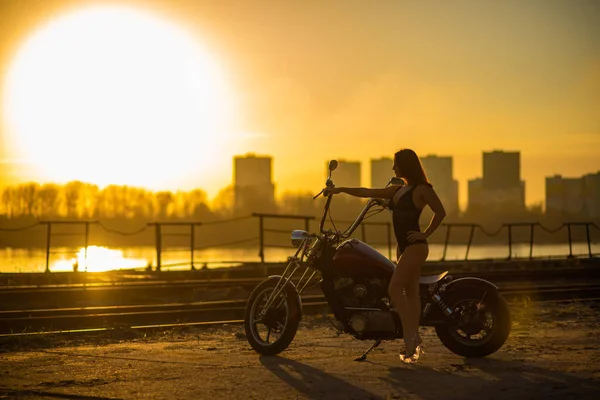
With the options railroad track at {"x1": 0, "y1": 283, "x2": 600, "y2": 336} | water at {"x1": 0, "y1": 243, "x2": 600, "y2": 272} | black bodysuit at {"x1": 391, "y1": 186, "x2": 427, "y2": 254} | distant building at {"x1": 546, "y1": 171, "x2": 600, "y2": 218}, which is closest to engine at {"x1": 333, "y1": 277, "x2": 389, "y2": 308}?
black bodysuit at {"x1": 391, "y1": 186, "x2": 427, "y2": 254}

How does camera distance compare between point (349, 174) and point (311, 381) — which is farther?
point (349, 174)

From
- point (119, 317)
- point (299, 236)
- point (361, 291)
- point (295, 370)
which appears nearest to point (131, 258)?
point (119, 317)

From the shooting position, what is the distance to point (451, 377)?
23.5 feet

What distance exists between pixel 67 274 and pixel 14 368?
13.4 meters

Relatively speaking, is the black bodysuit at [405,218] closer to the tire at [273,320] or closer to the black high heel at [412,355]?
the black high heel at [412,355]

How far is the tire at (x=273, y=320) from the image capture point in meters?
8.44

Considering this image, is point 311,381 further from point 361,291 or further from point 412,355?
point 361,291

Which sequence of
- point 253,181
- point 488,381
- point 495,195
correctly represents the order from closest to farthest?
point 488,381 → point 495,195 → point 253,181

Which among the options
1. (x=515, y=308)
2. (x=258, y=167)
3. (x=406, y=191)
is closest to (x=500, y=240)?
(x=258, y=167)

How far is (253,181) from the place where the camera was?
552ft

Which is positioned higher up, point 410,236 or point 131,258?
point 410,236

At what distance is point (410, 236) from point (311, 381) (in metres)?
1.53

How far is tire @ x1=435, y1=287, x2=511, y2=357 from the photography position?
26.2 ft

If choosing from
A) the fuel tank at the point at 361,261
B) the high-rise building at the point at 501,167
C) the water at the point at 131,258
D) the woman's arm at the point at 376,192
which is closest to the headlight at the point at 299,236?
the fuel tank at the point at 361,261
